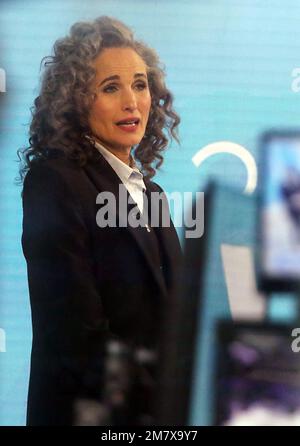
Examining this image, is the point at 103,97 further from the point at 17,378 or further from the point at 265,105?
the point at 17,378

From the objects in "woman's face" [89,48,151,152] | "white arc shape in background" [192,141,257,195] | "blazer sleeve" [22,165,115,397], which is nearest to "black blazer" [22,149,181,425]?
"blazer sleeve" [22,165,115,397]

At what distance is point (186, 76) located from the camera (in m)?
2.96

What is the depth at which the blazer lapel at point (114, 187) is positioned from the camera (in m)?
2.90

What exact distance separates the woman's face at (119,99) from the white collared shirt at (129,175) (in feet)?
0.08

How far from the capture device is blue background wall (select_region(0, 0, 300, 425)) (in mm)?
2947

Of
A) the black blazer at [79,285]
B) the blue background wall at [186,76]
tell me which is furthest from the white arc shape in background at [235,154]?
the black blazer at [79,285]

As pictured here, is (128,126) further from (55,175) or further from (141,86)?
(55,175)

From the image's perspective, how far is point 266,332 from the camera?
288cm

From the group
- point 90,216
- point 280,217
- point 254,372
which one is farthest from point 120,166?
point 254,372

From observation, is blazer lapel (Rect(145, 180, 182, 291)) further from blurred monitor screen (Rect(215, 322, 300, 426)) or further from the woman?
blurred monitor screen (Rect(215, 322, 300, 426))

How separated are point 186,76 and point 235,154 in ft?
1.04

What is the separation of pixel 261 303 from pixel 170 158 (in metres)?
0.59

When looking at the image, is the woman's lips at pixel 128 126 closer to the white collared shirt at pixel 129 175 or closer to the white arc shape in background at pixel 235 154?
the white collared shirt at pixel 129 175
